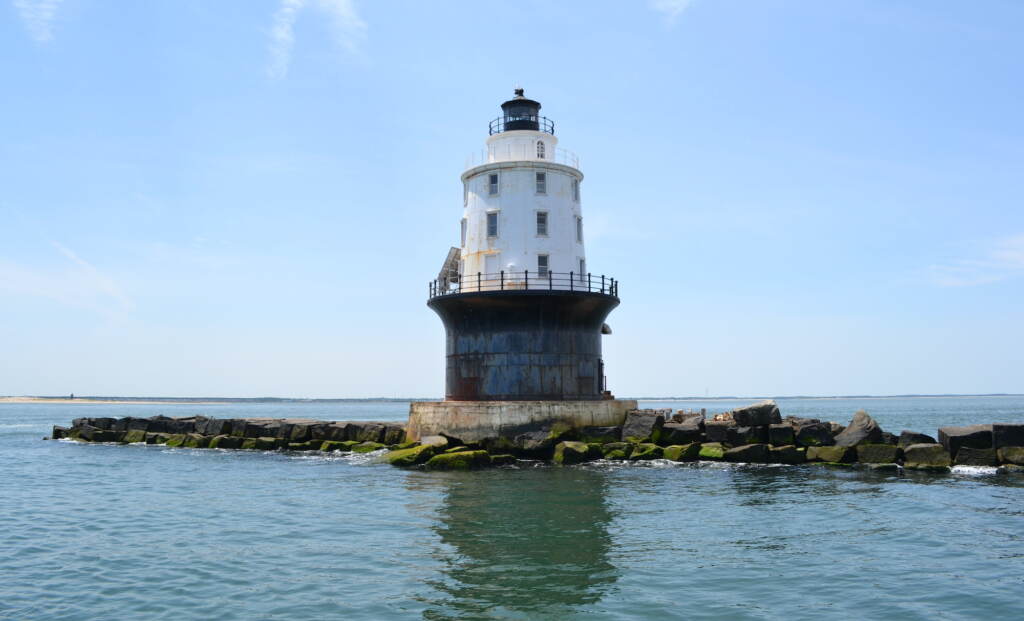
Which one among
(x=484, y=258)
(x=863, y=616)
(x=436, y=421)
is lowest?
(x=863, y=616)

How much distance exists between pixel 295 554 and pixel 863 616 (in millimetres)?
8463

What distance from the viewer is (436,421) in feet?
87.4

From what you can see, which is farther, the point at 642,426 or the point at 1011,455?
the point at 642,426

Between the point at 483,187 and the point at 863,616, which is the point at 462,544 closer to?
the point at 863,616

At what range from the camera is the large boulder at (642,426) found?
2603cm

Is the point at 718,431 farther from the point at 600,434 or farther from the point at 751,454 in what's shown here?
the point at 600,434

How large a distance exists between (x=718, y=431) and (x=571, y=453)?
494 cm

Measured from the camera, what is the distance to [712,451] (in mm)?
24344

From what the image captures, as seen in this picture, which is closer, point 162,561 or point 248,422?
point 162,561

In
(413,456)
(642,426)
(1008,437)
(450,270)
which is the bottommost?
(413,456)

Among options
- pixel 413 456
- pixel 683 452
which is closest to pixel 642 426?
pixel 683 452

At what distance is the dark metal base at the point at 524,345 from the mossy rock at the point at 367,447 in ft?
13.4

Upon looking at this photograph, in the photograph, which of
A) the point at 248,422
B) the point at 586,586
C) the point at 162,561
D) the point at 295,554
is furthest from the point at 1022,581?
the point at 248,422

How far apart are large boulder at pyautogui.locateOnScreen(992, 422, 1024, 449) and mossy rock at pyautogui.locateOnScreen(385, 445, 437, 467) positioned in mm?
16094
